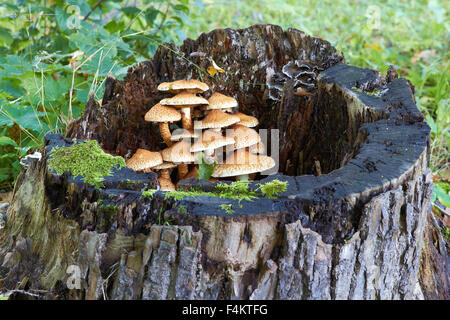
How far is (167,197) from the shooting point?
215 centimetres

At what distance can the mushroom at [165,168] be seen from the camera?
11.3 feet

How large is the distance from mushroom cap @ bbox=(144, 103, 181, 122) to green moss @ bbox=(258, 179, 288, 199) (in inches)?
58.0

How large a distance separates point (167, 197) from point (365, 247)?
1087 mm

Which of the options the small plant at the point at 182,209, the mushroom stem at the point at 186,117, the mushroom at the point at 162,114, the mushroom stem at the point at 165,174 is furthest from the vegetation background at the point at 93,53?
the small plant at the point at 182,209

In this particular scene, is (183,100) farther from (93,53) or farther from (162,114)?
(93,53)

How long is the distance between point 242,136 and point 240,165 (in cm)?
37

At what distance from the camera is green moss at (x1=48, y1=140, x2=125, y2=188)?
2404mm

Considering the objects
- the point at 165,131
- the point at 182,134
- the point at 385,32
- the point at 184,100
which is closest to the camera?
the point at 184,100

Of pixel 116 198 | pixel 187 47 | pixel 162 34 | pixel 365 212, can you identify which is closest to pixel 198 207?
pixel 116 198

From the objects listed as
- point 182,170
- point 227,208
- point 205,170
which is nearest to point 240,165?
point 205,170

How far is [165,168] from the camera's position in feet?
11.8

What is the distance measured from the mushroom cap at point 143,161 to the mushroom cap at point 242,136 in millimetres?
633

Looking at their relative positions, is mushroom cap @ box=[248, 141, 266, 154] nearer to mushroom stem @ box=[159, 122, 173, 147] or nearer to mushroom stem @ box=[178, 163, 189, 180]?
mushroom stem @ box=[178, 163, 189, 180]

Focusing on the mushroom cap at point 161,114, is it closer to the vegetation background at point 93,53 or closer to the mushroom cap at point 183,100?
the mushroom cap at point 183,100
